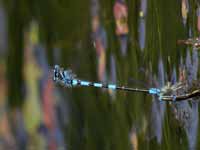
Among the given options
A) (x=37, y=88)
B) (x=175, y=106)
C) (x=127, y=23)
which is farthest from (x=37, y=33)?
(x=175, y=106)

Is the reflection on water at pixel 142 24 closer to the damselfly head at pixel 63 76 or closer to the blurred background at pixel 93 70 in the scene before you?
the blurred background at pixel 93 70

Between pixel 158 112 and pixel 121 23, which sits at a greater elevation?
pixel 121 23

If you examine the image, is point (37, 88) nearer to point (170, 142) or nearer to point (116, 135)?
point (116, 135)

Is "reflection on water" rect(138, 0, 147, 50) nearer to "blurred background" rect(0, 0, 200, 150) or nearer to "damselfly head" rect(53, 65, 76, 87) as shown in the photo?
"blurred background" rect(0, 0, 200, 150)

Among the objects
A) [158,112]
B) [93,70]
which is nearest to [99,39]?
[93,70]

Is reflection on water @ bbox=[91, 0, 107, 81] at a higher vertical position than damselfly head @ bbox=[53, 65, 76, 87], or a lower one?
higher

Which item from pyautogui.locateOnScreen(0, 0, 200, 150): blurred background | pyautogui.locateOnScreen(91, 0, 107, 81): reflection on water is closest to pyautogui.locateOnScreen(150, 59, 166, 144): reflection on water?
pyautogui.locateOnScreen(0, 0, 200, 150): blurred background

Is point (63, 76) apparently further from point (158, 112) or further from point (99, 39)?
point (158, 112)

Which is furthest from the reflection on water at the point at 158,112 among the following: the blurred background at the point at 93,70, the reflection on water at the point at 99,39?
the reflection on water at the point at 99,39
